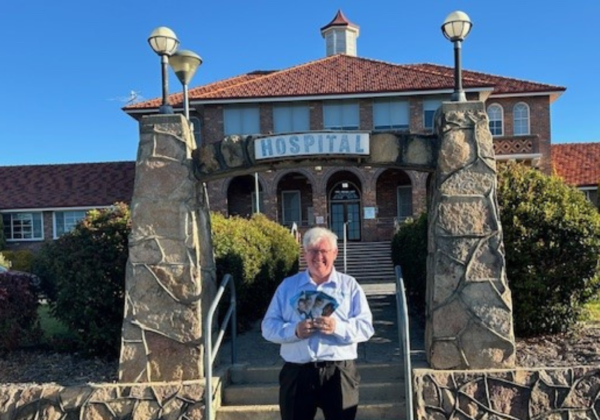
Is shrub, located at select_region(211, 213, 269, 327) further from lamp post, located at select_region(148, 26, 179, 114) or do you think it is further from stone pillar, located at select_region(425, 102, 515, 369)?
stone pillar, located at select_region(425, 102, 515, 369)

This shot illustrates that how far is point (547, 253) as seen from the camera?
6629 millimetres

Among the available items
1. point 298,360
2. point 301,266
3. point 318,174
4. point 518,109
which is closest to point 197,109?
point 318,174

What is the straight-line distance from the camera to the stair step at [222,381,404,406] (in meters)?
5.77

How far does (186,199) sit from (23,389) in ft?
8.08

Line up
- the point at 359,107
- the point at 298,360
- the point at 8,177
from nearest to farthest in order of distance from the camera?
the point at 298,360, the point at 359,107, the point at 8,177

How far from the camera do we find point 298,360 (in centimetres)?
381

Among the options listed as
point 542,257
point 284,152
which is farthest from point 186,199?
point 542,257

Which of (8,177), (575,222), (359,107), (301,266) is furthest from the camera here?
(8,177)

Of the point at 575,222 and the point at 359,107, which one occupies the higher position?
the point at 359,107

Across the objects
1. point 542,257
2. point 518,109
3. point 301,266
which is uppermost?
point 518,109

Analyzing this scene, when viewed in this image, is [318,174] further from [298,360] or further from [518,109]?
[298,360]

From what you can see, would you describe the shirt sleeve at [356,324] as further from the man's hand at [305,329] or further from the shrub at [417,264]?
the shrub at [417,264]

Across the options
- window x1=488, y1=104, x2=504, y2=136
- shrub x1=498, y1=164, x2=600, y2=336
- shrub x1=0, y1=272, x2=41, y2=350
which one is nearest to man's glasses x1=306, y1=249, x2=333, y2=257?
shrub x1=498, y1=164, x2=600, y2=336

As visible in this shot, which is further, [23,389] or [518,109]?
[518,109]
